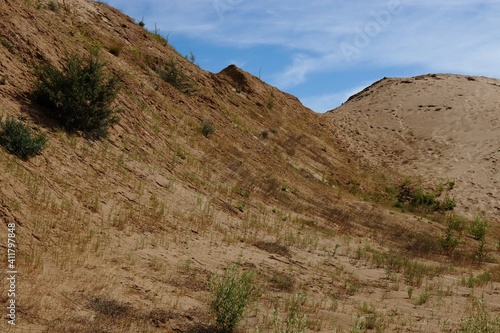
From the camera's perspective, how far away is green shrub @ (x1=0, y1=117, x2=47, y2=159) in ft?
29.6

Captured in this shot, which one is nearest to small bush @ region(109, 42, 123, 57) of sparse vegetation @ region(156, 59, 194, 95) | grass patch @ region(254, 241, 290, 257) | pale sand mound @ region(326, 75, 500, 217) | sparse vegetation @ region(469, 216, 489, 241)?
sparse vegetation @ region(156, 59, 194, 95)

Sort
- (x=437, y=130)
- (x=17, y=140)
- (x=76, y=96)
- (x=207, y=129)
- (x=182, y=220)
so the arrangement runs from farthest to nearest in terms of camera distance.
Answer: (x=437, y=130), (x=207, y=129), (x=76, y=96), (x=182, y=220), (x=17, y=140)

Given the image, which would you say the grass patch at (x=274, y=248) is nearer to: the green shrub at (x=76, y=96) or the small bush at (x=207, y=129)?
the green shrub at (x=76, y=96)

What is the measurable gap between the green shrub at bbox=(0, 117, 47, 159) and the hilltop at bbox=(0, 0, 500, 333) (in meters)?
0.20

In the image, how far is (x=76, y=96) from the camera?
458 inches

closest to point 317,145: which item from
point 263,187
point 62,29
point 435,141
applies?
point 435,141

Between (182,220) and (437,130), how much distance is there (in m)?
26.2

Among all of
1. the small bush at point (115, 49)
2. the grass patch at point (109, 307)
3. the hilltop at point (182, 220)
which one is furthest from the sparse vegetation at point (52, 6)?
the grass patch at point (109, 307)

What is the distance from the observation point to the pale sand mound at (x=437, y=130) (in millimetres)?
26578

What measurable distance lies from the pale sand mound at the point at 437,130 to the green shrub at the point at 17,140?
20.4 m

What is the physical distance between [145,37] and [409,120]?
19681mm

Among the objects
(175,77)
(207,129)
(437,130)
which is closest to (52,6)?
(175,77)

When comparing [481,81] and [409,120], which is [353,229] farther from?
[481,81]

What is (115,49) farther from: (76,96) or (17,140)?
(17,140)
